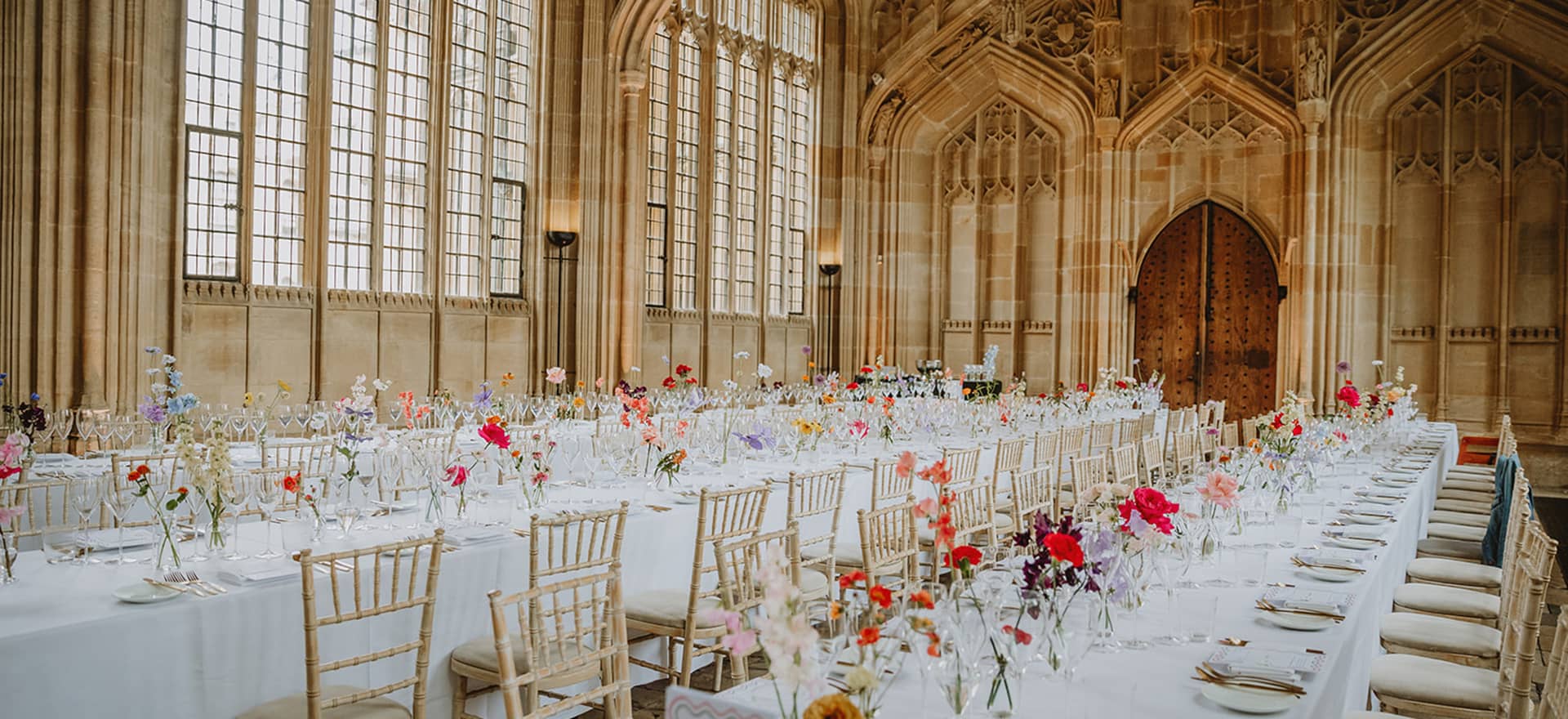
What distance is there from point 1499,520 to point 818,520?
14.7 feet

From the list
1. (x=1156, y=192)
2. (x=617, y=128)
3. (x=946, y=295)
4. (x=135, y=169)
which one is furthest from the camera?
(x=946, y=295)

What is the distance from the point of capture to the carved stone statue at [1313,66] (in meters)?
14.7

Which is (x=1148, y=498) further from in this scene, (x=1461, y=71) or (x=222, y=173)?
(x=1461, y=71)

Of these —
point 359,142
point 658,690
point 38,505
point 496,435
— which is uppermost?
point 359,142

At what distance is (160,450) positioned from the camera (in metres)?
7.23

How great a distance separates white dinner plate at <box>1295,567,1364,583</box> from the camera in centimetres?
427

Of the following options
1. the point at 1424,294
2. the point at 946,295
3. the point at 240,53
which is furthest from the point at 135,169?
the point at 1424,294

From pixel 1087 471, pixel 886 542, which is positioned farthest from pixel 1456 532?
pixel 886 542

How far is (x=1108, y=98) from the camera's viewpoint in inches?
637

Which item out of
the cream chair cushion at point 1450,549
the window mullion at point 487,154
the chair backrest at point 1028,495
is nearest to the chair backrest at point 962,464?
the chair backrest at point 1028,495

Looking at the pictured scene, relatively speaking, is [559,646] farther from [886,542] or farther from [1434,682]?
[1434,682]

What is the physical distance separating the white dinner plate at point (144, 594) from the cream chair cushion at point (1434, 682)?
14.5 ft

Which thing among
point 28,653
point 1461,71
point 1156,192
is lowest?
point 28,653

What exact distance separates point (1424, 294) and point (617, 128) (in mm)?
11084
